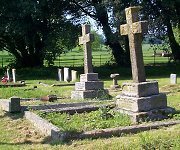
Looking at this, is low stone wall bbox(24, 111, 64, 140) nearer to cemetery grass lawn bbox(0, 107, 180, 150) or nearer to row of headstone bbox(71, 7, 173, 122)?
cemetery grass lawn bbox(0, 107, 180, 150)

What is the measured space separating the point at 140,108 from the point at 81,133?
7.07ft

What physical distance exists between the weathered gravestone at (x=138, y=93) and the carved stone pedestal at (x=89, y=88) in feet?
13.6

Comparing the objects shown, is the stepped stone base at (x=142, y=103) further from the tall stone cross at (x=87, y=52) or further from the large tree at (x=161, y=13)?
the large tree at (x=161, y=13)

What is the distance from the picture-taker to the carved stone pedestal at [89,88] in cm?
1485

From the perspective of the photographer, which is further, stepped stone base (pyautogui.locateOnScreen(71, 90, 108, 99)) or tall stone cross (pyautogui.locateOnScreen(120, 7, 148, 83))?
stepped stone base (pyautogui.locateOnScreen(71, 90, 108, 99))

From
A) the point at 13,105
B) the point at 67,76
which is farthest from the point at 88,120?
the point at 67,76

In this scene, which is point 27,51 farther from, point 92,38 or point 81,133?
point 81,133

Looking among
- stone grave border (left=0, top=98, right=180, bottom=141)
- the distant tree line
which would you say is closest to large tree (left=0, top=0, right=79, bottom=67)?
the distant tree line

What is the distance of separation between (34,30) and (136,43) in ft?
69.8

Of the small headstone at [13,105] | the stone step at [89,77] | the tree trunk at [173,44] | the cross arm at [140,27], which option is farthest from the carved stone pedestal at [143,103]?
the tree trunk at [173,44]

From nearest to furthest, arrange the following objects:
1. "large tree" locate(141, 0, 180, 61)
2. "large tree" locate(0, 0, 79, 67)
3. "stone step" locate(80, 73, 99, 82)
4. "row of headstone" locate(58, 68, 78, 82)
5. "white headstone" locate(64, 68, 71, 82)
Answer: "stone step" locate(80, 73, 99, 82), "row of headstone" locate(58, 68, 78, 82), "white headstone" locate(64, 68, 71, 82), "large tree" locate(0, 0, 79, 67), "large tree" locate(141, 0, 180, 61)

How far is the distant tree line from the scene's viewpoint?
28609mm

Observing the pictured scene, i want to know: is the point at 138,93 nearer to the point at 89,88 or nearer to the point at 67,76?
the point at 89,88

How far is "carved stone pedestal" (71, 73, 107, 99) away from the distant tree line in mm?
13615
